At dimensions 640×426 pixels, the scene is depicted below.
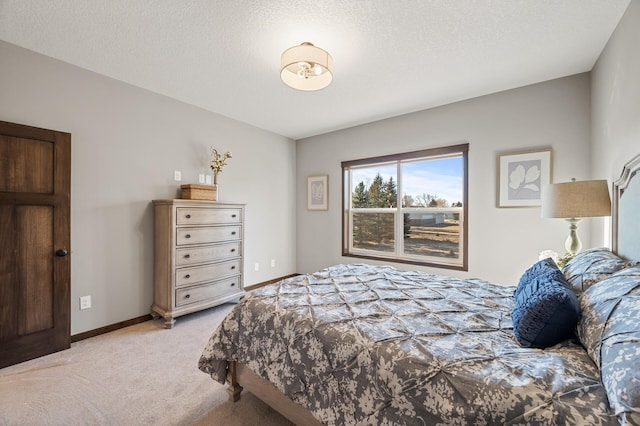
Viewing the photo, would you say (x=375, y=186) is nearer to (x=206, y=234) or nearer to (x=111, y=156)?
(x=206, y=234)

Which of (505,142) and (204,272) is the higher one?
(505,142)

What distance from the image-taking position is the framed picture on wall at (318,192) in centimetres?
456

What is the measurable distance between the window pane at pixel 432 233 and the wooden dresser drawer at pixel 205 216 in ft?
7.82

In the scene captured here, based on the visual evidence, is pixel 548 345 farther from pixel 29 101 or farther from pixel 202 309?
pixel 29 101

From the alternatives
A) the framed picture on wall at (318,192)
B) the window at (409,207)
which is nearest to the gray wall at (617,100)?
the window at (409,207)

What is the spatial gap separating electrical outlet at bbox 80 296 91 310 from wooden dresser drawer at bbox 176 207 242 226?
1.06 metres

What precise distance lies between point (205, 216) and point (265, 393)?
212 cm

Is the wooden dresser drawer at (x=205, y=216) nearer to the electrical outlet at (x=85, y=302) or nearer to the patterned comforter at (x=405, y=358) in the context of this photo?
the electrical outlet at (x=85, y=302)

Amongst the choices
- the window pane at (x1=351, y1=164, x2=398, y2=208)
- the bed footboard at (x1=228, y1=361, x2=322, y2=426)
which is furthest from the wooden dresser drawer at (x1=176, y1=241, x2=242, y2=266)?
the window pane at (x1=351, y1=164, x2=398, y2=208)

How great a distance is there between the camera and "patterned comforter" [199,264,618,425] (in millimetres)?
853

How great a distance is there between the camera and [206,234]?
10.3 feet

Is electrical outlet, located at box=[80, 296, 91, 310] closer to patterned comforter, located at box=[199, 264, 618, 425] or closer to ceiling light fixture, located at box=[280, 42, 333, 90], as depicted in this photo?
patterned comforter, located at box=[199, 264, 618, 425]

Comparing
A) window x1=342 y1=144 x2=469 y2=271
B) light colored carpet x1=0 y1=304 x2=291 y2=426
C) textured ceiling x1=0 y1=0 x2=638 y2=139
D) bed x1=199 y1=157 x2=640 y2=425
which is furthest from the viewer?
window x1=342 y1=144 x2=469 y2=271

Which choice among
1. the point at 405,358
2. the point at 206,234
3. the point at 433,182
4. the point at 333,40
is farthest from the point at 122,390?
the point at 433,182
